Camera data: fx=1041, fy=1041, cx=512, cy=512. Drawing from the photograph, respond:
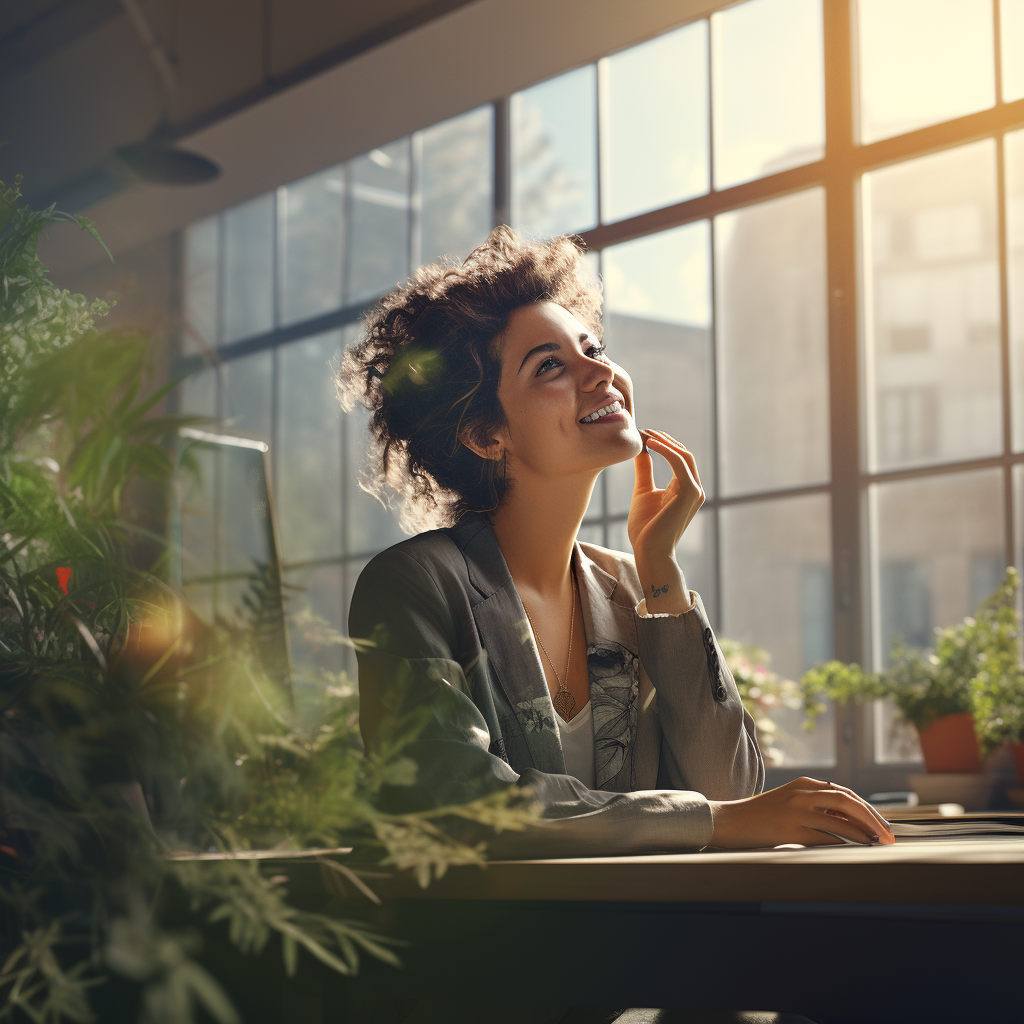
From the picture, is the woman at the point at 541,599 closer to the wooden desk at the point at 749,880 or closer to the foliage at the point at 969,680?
the wooden desk at the point at 749,880

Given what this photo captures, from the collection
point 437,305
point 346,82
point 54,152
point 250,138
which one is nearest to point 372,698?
point 437,305

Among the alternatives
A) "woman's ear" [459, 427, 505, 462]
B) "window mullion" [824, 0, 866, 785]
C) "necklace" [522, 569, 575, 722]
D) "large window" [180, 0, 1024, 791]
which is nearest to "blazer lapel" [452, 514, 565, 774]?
"necklace" [522, 569, 575, 722]

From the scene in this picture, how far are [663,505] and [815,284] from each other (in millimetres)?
3914

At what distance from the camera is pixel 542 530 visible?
162 centimetres

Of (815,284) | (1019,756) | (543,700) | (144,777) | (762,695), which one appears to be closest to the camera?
(144,777)

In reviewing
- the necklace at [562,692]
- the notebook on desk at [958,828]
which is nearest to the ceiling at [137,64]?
the necklace at [562,692]

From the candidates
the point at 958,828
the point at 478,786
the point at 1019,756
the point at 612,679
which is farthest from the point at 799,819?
the point at 1019,756

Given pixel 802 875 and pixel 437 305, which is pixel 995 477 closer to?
pixel 437 305

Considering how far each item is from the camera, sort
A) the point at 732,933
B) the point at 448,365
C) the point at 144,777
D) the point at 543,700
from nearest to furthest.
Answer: the point at 144,777 < the point at 732,933 < the point at 543,700 < the point at 448,365

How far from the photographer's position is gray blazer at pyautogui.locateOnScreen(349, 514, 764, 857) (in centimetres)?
90

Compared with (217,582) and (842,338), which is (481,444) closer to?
(217,582)

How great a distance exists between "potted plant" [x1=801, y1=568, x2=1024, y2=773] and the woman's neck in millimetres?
1997

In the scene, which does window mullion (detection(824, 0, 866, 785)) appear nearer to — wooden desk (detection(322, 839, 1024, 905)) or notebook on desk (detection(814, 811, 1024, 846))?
notebook on desk (detection(814, 811, 1024, 846))

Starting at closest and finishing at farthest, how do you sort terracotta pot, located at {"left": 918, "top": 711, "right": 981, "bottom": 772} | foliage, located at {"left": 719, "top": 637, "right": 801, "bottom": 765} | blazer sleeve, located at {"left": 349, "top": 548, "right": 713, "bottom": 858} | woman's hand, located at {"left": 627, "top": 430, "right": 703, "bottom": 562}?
blazer sleeve, located at {"left": 349, "top": 548, "right": 713, "bottom": 858} → woman's hand, located at {"left": 627, "top": 430, "right": 703, "bottom": 562} → terracotta pot, located at {"left": 918, "top": 711, "right": 981, "bottom": 772} → foliage, located at {"left": 719, "top": 637, "right": 801, "bottom": 765}
